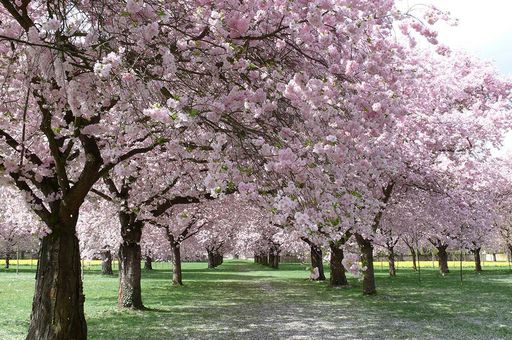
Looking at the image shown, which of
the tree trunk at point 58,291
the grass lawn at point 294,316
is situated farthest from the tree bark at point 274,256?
A: the tree trunk at point 58,291

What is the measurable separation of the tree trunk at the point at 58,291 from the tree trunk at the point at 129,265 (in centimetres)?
938

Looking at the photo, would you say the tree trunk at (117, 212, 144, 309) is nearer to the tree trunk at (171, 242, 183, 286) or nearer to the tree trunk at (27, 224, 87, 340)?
the tree trunk at (27, 224, 87, 340)

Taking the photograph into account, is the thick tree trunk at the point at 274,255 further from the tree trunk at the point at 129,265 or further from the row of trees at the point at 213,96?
the row of trees at the point at 213,96

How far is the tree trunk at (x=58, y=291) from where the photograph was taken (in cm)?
1066

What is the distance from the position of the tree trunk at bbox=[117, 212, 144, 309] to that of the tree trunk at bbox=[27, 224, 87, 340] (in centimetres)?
938

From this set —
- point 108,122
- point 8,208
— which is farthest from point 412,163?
point 8,208

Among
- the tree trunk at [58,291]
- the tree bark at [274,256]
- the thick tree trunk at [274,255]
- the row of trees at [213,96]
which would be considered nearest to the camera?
the row of trees at [213,96]

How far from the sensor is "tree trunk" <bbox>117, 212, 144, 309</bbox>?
67.7ft

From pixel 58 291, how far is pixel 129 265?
32.6 feet

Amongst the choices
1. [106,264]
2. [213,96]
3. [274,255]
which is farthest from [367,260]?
[274,255]

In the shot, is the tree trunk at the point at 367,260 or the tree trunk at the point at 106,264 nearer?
the tree trunk at the point at 367,260

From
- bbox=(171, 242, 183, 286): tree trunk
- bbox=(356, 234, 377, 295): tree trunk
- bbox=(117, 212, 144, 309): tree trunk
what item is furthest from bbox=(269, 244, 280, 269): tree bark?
bbox=(117, 212, 144, 309): tree trunk

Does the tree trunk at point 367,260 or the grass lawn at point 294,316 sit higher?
the tree trunk at point 367,260

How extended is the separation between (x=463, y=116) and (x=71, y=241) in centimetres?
1703
